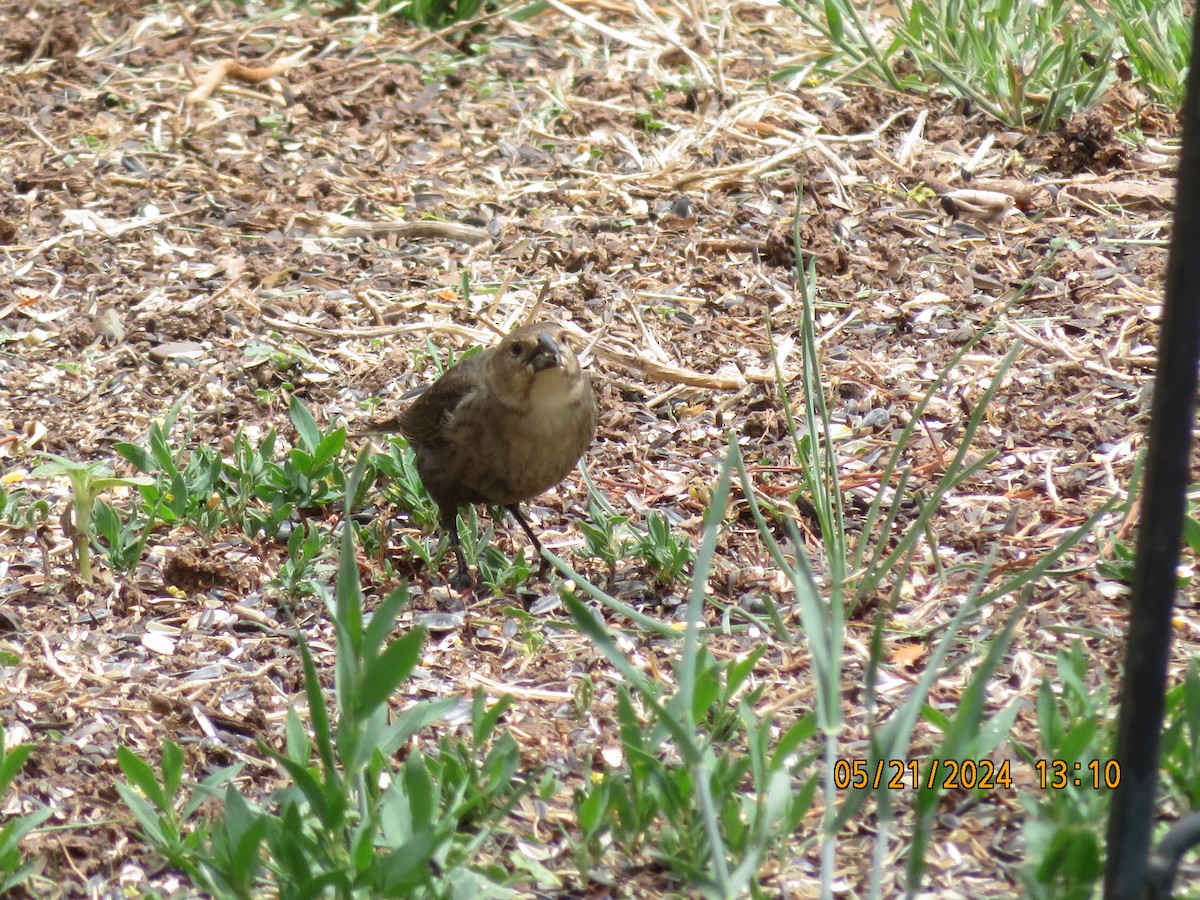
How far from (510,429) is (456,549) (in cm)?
36

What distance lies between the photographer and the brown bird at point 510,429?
12.9 ft

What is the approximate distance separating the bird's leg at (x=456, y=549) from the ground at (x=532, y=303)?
61 mm

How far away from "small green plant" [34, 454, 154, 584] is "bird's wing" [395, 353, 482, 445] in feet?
2.73

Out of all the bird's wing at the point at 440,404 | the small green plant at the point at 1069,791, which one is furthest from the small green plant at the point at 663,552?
the small green plant at the point at 1069,791

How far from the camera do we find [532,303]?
5078 mm

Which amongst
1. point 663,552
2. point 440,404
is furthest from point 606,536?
point 440,404

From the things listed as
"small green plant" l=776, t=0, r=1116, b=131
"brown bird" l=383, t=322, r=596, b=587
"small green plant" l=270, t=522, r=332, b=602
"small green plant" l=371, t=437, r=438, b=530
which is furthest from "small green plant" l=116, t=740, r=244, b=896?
"small green plant" l=776, t=0, r=1116, b=131

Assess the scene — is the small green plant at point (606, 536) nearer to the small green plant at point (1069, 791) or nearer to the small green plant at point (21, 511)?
the small green plant at point (1069, 791)

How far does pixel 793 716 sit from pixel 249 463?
6.07 feet

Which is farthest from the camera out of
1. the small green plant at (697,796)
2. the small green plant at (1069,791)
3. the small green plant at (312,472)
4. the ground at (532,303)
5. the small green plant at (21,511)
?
the small green plant at (312,472)

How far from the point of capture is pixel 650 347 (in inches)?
189
